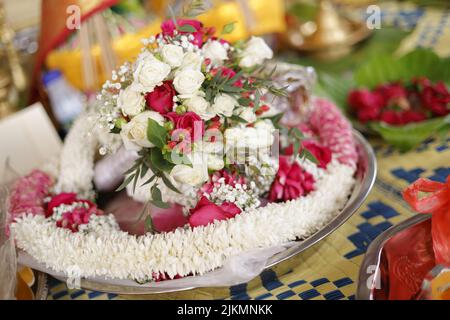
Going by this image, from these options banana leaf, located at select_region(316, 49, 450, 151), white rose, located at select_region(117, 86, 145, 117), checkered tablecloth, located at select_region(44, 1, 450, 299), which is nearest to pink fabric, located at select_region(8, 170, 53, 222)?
checkered tablecloth, located at select_region(44, 1, 450, 299)

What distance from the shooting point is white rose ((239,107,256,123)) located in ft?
2.09

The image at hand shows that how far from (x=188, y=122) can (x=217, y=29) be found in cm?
79

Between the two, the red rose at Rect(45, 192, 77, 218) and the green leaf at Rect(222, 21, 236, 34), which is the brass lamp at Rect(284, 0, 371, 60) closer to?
the green leaf at Rect(222, 21, 236, 34)

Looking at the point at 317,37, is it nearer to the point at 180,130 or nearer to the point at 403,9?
the point at 403,9

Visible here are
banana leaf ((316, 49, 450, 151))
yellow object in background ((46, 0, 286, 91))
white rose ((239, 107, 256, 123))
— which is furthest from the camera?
yellow object in background ((46, 0, 286, 91))

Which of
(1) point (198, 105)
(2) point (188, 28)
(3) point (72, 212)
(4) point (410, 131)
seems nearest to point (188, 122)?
(1) point (198, 105)

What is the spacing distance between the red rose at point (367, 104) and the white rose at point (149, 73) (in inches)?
19.6

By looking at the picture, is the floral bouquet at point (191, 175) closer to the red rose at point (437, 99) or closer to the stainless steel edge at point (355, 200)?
the stainless steel edge at point (355, 200)

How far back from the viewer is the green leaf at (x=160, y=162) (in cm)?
61

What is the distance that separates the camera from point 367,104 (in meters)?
0.96

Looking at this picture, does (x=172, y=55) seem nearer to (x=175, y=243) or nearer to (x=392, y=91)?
(x=175, y=243)

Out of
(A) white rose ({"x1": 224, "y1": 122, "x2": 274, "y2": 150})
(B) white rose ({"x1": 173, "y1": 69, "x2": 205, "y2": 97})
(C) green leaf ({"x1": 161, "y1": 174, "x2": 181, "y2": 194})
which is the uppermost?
(B) white rose ({"x1": 173, "y1": 69, "x2": 205, "y2": 97})

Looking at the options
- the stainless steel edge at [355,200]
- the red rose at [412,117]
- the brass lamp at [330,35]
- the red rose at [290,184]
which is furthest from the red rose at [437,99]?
the brass lamp at [330,35]

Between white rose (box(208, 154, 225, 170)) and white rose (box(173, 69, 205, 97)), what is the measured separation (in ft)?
0.28
